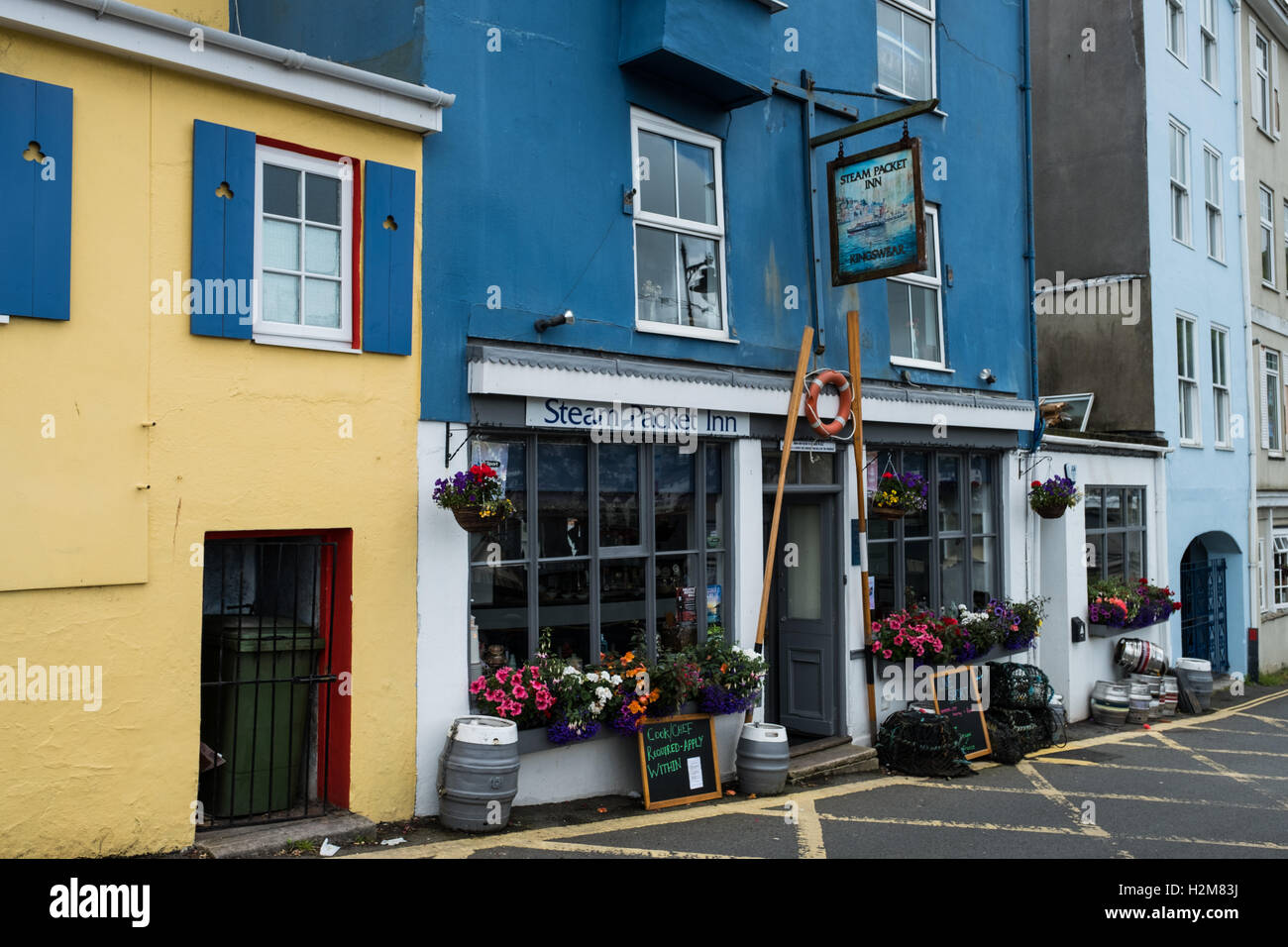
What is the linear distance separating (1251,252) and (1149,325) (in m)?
5.56

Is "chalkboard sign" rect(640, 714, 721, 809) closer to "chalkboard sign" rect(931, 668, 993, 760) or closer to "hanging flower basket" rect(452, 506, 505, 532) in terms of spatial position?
"hanging flower basket" rect(452, 506, 505, 532)

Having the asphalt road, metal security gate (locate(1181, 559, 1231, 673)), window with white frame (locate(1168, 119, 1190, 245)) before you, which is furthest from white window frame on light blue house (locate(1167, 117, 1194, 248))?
the asphalt road

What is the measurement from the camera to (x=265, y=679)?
7.07m

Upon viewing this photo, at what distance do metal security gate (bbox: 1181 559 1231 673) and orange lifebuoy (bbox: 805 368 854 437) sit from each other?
1022 centimetres

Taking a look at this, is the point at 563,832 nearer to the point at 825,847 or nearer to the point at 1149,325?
the point at 825,847

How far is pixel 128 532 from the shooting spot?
623cm

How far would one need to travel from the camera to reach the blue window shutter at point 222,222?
258 inches

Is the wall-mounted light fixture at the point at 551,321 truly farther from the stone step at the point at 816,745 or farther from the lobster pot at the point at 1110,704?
the lobster pot at the point at 1110,704

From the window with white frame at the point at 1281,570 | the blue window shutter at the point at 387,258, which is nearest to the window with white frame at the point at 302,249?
the blue window shutter at the point at 387,258

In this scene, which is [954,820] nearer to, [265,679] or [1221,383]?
[265,679]

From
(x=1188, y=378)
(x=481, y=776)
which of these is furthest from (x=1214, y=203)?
(x=481, y=776)

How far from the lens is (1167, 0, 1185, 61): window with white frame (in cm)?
1733

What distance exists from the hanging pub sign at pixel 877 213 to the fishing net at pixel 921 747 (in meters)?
4.23

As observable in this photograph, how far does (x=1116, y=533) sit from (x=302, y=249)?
12.0 m
